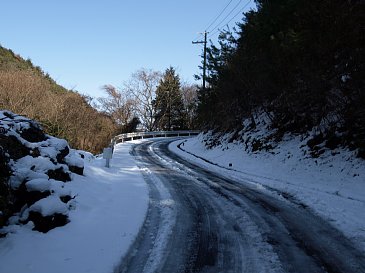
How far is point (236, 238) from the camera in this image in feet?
23.7

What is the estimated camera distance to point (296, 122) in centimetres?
1877

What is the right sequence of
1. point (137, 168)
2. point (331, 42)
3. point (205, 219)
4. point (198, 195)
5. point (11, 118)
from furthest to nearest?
point (137, 168) < point (331, 42) < point (198, 195) < point (11, 118) < point (205, 219)

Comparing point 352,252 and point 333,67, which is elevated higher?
point 333,67

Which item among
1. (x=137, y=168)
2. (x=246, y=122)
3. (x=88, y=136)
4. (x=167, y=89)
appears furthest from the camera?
(x=167, y=89)

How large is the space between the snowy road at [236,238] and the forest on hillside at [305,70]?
4835 mm

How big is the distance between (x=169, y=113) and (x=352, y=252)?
192ft

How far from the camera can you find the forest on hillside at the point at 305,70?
12.3 metres

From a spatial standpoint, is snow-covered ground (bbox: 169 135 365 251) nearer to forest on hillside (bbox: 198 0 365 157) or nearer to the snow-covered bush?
forest on hillside (bbox: 198 0 365 157)

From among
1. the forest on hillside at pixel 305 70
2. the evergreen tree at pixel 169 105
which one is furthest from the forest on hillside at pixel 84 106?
the forest on hillside at pixel 305 70

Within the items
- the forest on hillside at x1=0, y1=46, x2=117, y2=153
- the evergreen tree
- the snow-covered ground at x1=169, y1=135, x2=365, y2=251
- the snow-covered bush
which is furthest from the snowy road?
the evergreen tree

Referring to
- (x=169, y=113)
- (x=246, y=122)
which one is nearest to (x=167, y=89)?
(x=169, y=113)

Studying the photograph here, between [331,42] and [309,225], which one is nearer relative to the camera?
[309,225]

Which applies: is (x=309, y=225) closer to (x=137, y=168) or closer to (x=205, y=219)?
(x=205, y=219)

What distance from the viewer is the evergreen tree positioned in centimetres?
6347
